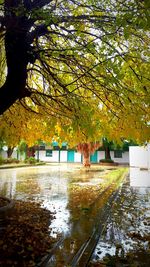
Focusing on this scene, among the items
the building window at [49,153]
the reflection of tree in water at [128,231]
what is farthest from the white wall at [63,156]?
the reflection of tree in water at [128,231]

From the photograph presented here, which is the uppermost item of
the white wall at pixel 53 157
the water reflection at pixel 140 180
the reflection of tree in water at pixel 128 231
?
the white wall at pixel 53 157

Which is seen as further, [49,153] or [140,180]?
[49,153]

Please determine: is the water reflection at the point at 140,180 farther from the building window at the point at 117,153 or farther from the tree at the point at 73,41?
the building window at the point at 117,153

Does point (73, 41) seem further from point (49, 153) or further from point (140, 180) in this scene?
point (49, 153)

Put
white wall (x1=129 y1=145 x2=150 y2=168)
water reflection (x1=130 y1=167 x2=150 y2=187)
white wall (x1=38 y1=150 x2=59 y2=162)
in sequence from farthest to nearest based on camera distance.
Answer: white wall (x1=38 y1=150 x2=59 y2=162) < white wall (x1=129 y1=145 x2=150 y2=168) < water reflection (x1=130 y1=167 x2=150 y2=187)

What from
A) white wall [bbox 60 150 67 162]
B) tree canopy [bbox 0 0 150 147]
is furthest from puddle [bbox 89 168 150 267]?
white wall [bbox 60 150 67 162]

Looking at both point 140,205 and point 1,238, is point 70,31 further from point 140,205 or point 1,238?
point 140,205

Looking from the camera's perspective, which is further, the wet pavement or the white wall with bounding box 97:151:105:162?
the white wall with bounding box 97:151:105:162

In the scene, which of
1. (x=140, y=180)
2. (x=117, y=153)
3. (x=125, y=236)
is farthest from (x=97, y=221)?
(x=117, y=153)

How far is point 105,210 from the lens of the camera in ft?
30.3

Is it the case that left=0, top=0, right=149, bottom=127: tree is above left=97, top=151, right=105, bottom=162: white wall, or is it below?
above

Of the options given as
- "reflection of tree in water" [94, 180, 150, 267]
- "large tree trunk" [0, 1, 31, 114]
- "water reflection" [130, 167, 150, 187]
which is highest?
"large tree trunk" [0, 1, 31, 114]

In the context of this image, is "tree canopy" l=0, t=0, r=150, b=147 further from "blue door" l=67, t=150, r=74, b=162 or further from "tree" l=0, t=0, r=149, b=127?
"blue door" l=67, t=150, r=74, b=162

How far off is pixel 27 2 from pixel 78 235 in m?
5.34
